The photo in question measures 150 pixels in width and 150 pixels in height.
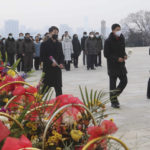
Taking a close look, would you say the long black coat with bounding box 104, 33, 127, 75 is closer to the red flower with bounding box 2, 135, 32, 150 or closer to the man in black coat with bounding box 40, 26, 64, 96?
the man in black coat with bounding box 40, 26, 64, 96

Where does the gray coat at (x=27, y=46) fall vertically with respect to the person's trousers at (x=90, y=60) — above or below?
above

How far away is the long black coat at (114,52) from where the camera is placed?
287 inches

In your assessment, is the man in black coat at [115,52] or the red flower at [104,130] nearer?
the red flower at [104,130]

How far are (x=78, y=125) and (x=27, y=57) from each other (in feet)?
49.6

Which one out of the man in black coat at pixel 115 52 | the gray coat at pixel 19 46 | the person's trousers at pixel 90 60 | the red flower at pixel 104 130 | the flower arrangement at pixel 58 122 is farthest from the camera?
the gray coat at pixel 19 46

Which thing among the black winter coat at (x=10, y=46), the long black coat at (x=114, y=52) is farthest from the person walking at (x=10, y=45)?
the long black coat at (x=114, y=52)

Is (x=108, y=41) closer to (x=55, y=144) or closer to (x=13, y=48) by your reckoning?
(x=55, y=144)

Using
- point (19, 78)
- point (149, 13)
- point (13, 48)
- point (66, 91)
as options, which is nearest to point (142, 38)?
point (149, 13)

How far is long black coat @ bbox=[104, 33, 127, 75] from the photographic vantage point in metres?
7.28

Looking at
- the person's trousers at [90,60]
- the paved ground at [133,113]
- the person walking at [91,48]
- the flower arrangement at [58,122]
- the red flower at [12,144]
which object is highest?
the red flower at [12,144]

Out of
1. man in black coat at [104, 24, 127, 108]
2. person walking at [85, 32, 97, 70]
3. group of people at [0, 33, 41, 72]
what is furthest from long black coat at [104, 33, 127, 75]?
group of people at [0, 33, 41, 72]

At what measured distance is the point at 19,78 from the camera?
3.44m

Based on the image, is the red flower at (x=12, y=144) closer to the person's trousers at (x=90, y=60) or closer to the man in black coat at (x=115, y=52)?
the man in black coat at (x=115, y=52)

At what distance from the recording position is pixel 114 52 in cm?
732
